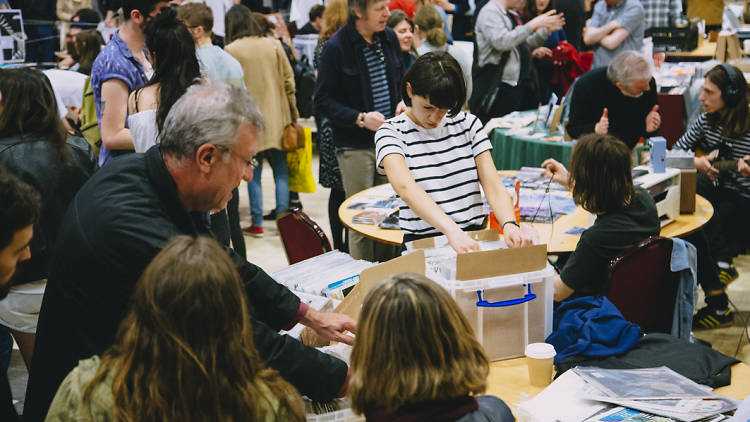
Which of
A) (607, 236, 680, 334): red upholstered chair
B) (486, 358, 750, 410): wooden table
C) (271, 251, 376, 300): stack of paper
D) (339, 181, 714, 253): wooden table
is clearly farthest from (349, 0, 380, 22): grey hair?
(486, 358, 750, 410): wooden table

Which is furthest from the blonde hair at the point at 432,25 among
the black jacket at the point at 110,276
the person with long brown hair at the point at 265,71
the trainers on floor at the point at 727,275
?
the black jacket at the point at 110,276

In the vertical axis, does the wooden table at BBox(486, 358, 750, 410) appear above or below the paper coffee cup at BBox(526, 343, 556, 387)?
below

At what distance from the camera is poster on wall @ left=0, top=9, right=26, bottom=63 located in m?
5.48

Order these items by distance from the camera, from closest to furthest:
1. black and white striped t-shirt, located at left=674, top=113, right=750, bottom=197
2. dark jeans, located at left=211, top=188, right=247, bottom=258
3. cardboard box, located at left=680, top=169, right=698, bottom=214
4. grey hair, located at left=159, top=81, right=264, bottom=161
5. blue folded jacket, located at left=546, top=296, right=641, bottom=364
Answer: grey hair, located at left=159, top=81, right=264, bottom=161
blue folded jacket, located at left=546, top=296, right=641, bottom=364
dark jeans, located at left=211, top=188, right=247, bottom=258
cardboard box, located at left=680, top=169, right=698, bottom=214
black and white striped t-shirt, located at left=674, top=113, right=750, bottom=197

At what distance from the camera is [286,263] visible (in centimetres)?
566

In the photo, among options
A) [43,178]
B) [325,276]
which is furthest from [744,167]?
[43,178]

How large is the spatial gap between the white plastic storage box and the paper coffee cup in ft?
0.44

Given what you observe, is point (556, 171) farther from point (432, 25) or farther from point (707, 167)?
point (432, 25)

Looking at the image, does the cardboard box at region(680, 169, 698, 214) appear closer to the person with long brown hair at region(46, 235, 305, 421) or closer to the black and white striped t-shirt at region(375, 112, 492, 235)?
the black and white striped t-shirt at region(375, 112, 492, 235)

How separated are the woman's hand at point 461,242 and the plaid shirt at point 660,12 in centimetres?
752

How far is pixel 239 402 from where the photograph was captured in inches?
56.9

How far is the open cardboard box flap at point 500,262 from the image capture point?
7.04ft

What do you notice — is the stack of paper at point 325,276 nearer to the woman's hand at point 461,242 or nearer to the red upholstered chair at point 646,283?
the woman's hand at point 461,242

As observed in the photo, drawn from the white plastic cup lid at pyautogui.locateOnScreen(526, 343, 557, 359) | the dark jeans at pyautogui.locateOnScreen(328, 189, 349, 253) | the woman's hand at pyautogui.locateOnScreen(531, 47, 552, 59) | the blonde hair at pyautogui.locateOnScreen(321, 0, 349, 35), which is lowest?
the dark jeans at pyautogui.locateOnScreen(328, 189, 349, 253)
